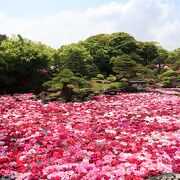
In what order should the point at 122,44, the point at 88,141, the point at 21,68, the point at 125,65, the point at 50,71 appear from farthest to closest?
the point at 122,44
the point at 50,71
the point at 125,65
the point at 21,68
the point at 88,141

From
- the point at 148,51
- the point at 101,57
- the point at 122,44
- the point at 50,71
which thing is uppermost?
the point at 122,44

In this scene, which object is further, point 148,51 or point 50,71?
point 148,51

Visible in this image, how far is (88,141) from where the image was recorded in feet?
49.6

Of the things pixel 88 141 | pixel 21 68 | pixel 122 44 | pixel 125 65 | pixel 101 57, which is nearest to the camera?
pixel 88 141

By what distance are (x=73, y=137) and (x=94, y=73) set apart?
98.6ft

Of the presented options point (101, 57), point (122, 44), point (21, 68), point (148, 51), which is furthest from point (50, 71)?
point (148, 51)

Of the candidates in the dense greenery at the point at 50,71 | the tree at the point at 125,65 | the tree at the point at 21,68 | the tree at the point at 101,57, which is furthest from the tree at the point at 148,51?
the tree at the point at 21,68

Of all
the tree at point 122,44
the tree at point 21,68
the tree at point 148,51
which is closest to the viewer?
the tree at point 21,68

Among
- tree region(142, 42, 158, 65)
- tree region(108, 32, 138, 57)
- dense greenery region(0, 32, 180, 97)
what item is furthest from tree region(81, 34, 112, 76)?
tree region(142, 42, 158, 65)

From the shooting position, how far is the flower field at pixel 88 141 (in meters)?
11.6

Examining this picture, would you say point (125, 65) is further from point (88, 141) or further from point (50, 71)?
point (88, 141)

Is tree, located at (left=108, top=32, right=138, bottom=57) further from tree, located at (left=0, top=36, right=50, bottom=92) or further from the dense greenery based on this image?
tree, located at (left=0, top=36, right=50, bottom=92)

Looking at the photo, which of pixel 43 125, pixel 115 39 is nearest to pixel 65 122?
pixel 43 125

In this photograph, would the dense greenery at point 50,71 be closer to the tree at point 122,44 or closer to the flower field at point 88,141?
the flower field at point 88,141
